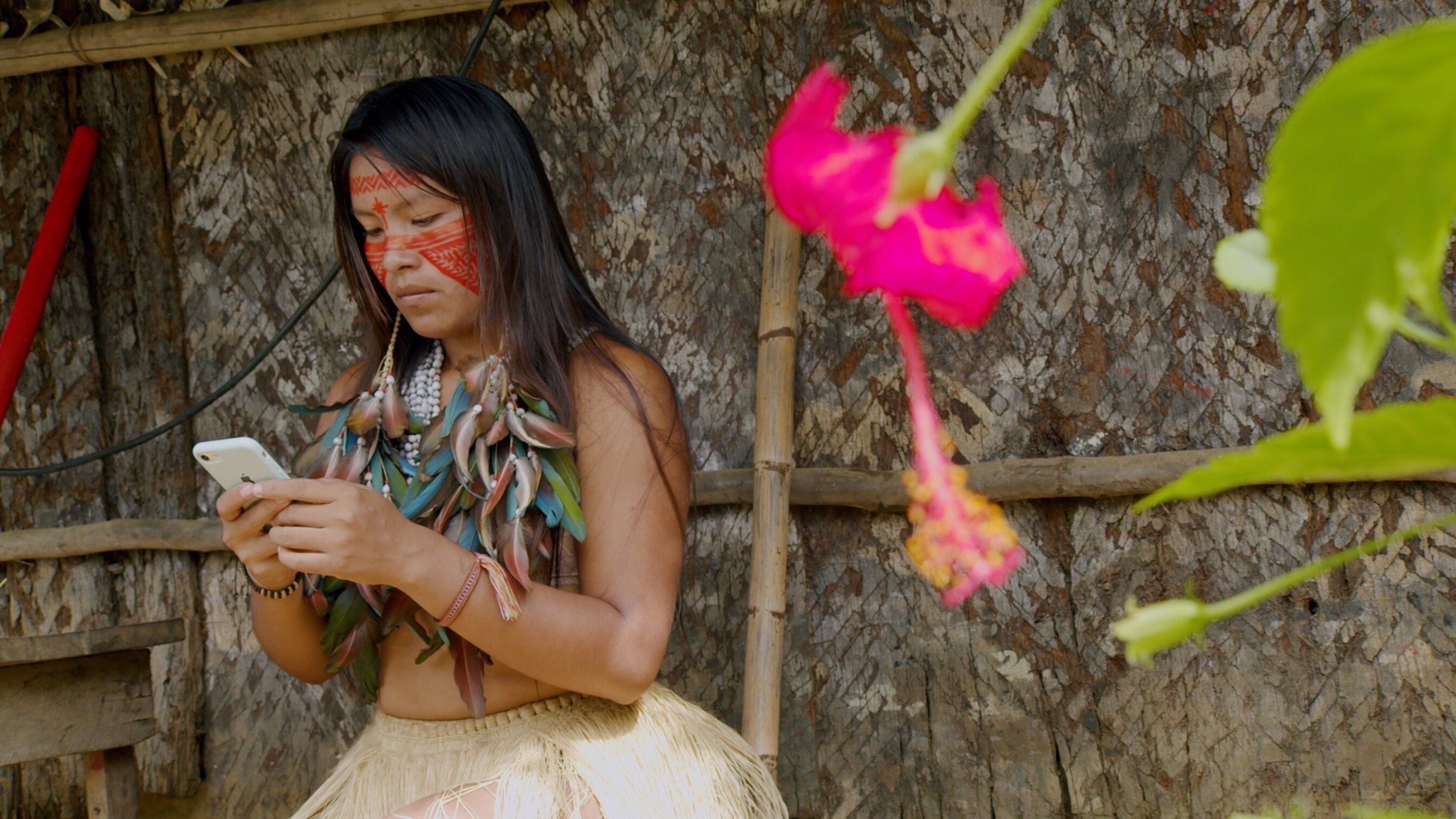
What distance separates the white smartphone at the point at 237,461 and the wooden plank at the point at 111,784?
2.46 ft

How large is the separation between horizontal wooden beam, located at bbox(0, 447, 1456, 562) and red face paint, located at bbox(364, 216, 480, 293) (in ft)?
1.68

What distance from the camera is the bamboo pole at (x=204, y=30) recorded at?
5.77 feet

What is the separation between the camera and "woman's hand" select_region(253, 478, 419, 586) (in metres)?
1.05

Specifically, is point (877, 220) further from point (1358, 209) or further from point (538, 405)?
point (538, 405)

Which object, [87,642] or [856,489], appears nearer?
[87,642]

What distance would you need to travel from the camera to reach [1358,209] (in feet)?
0.59

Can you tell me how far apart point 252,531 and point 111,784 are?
762mm

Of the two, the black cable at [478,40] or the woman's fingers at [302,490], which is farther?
the black cable at [478,40]

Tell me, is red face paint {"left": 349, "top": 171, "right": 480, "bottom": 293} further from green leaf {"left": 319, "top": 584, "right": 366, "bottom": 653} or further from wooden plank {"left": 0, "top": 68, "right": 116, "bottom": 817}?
wooden plank {"left": 0, "top": 68, "right": 116, "bottom": 817}

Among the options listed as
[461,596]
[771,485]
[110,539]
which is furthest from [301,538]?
[110,539]

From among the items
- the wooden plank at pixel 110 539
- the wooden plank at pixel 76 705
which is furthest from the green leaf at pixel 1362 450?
the wooden plank at pixel 110 539

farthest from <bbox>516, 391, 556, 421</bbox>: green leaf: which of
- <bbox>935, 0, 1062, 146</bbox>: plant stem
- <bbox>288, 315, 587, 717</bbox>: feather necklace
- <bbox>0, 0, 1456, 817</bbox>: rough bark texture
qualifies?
<bbox>935, 0, 1062, 146</bbox>: plant stem

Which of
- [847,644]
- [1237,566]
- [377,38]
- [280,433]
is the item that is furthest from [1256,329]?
[280,433]

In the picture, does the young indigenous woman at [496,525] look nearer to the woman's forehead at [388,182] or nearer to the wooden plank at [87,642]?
the woman's forehead at [388,182]
